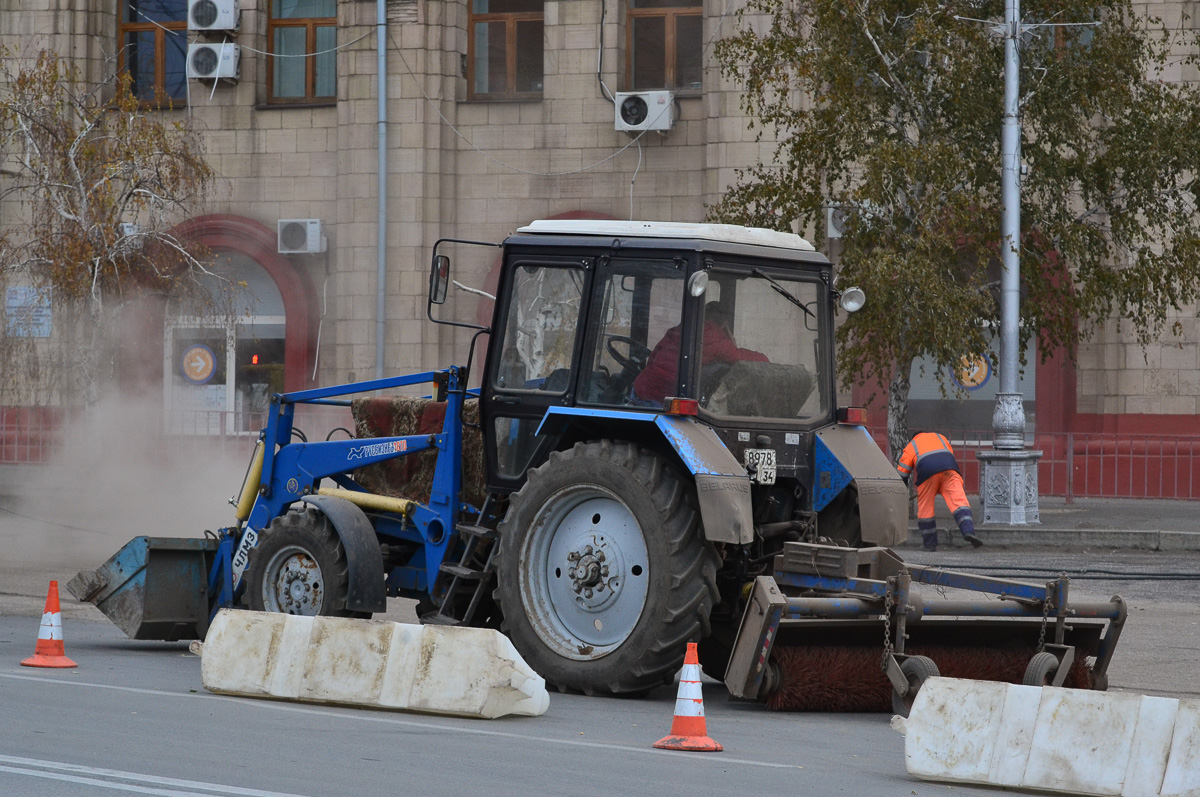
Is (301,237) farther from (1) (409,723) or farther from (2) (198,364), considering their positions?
(1) (409,723)

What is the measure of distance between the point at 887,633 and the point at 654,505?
1.28 m

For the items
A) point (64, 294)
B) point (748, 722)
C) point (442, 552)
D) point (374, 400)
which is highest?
point (64, 294)

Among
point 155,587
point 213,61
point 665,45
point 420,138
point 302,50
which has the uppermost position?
point 302,50

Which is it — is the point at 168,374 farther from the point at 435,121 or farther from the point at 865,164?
the point at 865,164

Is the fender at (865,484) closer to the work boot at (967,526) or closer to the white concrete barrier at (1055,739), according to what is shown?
the white concrete barrier at (1055,739)

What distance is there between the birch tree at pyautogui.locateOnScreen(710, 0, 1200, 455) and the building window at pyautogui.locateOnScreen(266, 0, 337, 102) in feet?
29.1

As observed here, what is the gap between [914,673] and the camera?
312 inches

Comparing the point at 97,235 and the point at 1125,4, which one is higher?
the point at 1125,4

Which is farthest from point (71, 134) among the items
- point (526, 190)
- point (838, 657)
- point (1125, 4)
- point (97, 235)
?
point (838, 657)

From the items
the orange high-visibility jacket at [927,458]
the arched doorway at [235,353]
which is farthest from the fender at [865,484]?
the arched doorway at [235,353]

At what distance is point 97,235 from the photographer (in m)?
21.5

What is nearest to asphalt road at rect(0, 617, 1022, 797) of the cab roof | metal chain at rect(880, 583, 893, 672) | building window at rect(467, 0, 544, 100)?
metal chain at rect(880, 583, 893, 672)

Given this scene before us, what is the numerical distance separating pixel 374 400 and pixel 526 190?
15568mm

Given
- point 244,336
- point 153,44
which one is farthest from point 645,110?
point 153,44
